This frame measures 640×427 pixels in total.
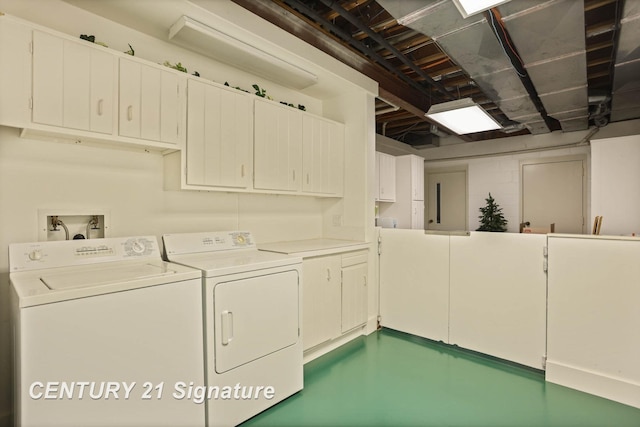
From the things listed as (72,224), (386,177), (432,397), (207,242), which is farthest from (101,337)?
(386,177)

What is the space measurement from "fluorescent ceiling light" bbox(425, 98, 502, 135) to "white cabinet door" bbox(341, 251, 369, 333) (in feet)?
5.49

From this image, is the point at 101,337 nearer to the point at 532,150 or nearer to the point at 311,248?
the point at 311,248

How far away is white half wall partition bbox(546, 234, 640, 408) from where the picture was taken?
222cm

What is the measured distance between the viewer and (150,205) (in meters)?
2.43

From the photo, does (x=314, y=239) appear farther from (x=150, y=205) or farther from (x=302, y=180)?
(x=150, y=205)

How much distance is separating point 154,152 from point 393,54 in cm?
247

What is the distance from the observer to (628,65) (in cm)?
272

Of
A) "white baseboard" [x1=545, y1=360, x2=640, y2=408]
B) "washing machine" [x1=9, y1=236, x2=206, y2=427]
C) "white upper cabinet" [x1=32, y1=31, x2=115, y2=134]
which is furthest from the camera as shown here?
"white baseboard" [x1=545, y1=360, x2=640, y2=408]

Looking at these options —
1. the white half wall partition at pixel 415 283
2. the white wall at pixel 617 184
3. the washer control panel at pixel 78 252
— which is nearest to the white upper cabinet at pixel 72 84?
the washer control panel at pixel 78 252

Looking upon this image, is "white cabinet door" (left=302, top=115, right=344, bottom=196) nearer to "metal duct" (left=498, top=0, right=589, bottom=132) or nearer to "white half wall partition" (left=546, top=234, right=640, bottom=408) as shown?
"metal duct" (left=498, top=0, right=589, bottom=132)

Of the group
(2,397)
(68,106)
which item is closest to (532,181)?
(68,106)

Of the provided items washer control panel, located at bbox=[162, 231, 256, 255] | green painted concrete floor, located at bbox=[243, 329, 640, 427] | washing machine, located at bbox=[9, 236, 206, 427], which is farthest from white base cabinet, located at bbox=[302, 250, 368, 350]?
washing machine, located at bbox=[9, 236, 206, 427]

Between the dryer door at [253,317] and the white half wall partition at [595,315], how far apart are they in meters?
2.03

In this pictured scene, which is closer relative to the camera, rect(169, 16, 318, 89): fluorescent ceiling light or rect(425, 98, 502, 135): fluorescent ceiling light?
rect(169, 16, 318, 89): fluorescent ceiling light
